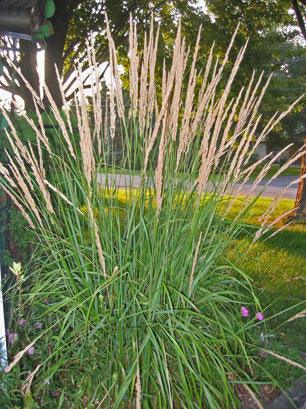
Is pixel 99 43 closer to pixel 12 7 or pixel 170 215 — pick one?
pixel 12 7

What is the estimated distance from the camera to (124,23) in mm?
7148

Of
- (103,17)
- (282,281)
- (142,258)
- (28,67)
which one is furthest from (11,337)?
(103,17)

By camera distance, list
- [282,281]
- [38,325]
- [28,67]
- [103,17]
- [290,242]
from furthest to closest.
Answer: [103,17], [290,242], [28,67], [282,281], [38,325]

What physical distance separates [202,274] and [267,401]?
0.72m

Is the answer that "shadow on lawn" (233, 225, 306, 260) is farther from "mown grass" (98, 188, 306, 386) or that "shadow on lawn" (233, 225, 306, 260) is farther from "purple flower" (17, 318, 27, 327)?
"purple flower" (17, 318, 27, 327)

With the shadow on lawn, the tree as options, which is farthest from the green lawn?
the tree

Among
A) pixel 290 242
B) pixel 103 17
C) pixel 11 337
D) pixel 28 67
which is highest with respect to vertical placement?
pixel 103 17

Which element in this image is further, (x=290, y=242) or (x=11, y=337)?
(x=290, y=242)

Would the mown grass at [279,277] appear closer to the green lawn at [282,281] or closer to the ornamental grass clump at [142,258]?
the green lawn at [282,281]

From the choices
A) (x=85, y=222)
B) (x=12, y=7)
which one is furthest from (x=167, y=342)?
(x=12, y=7)

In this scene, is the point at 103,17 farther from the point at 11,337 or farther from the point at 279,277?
the point at 11,337

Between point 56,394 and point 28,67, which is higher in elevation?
point 28,67

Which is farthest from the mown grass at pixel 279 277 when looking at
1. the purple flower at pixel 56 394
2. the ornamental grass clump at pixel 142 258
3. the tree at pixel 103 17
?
the tree at pixel 103 17

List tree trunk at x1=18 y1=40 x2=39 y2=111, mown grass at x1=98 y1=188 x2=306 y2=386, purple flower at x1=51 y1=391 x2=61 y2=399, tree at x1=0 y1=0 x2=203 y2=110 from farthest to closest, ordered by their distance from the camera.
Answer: tree at x1=0 y1=0 x2=203 y2=110 < tree trunk at x1=18 y1=40 x2=39 y2=111 < mown grass at x1=98 y1=188 x2=306 y2=386 < purple flower at x1=51 y1=391 x2=61 y2=399
